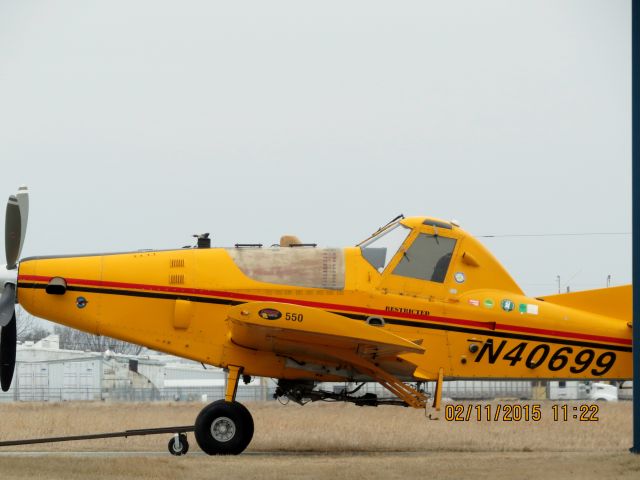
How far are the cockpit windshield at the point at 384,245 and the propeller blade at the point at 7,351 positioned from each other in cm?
567

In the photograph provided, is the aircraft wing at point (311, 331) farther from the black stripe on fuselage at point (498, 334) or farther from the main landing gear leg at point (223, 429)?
the main landing gear leg at point (223, 429)

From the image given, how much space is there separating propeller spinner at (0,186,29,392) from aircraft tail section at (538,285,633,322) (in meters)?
8.87

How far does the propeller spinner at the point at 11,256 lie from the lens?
55.8 ft

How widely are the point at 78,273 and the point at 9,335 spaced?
1.46m

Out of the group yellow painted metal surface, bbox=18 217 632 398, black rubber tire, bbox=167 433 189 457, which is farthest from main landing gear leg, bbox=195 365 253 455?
yellow painted metal surface, bbox=18 217 632 398

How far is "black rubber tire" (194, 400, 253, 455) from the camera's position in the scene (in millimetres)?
16297

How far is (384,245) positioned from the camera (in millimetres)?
17625

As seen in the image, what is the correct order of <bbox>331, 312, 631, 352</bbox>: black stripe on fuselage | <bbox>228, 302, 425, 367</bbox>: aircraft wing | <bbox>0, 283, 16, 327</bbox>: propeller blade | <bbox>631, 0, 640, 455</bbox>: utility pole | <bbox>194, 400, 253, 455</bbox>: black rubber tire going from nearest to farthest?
<bbox>631, 0, 640, 455</bbox>: utility pole
<bbox>228, 302, 425, 367</bbox>: aircraft wing
<bbox>194, 400, 253, 455</bbox>: black rubber tire
<bbox>0, 283, 16, 327</bbox>: propeller blade
<bbox>331, 312, 631, 352</bbox>: black stripe on fuselage

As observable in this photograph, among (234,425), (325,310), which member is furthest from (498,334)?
(234,425)

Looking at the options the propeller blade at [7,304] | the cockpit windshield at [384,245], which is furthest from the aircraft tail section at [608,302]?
the propeller blade at [7,304]

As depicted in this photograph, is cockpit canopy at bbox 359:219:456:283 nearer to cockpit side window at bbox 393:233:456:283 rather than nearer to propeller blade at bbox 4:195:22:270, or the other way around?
cockpit side window at bbox 393:233:456:283

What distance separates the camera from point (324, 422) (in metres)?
23.2

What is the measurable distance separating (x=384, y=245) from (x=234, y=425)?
377cm

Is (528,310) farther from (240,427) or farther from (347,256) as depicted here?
(240,427)
